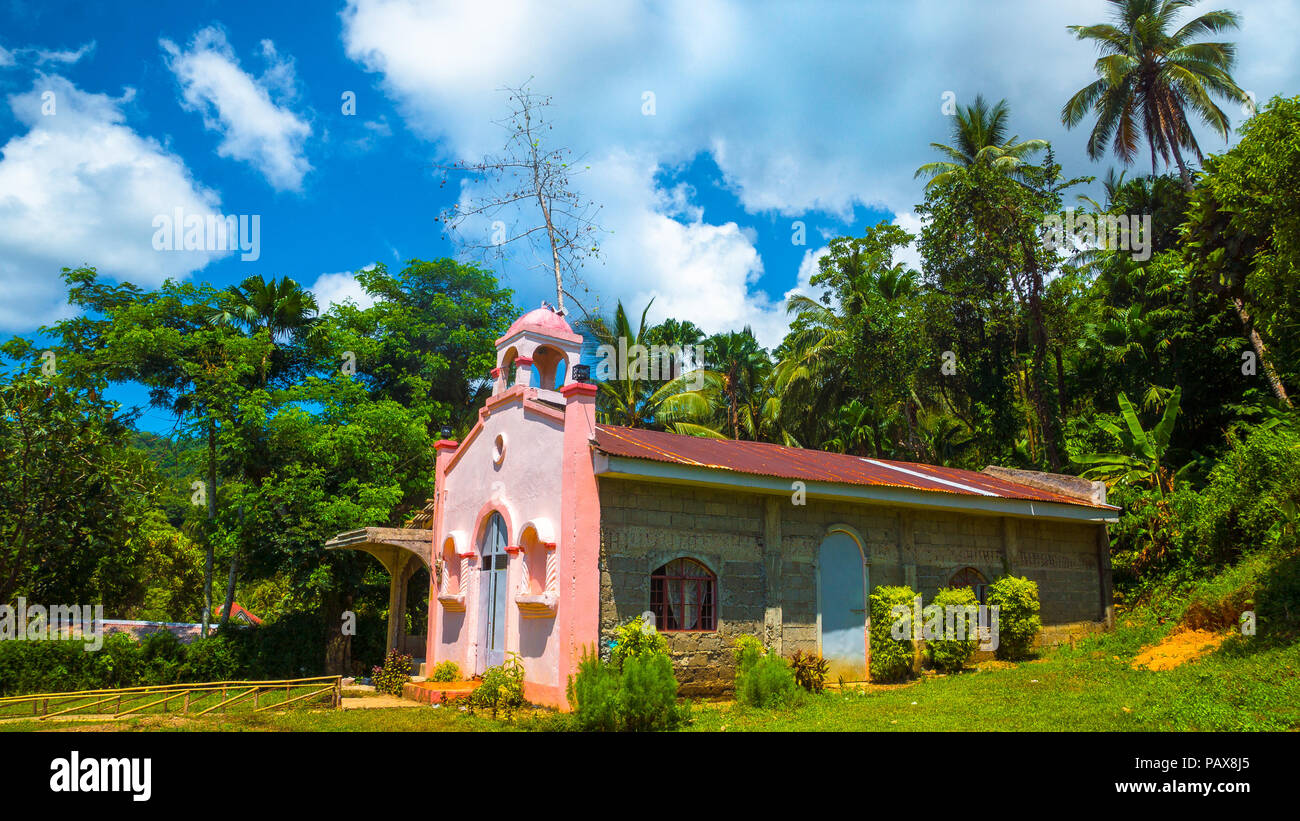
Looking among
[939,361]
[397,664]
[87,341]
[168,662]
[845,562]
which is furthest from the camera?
[939,361]

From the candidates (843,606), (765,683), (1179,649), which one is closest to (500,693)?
(765,683)

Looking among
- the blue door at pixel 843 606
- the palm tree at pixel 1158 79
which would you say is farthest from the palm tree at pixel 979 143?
the blue door at pixel 843 606

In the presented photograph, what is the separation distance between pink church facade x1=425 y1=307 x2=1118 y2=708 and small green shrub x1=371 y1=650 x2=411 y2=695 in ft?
1.92

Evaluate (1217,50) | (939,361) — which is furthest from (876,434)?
(1217,50)

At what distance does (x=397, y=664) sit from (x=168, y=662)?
290 inches

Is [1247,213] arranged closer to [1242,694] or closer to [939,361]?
[1242,694]

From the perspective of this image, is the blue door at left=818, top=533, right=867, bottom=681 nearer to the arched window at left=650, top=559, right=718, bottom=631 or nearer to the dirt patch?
the arched window at left=650, top=559, right=718, bottom=631

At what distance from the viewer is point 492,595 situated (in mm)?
15195

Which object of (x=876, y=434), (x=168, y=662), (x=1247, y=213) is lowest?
(x=168, y=662)

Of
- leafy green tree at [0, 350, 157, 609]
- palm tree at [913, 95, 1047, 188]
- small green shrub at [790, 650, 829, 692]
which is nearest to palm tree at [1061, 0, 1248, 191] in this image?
palm tree at [913, 95, 1047, 188]

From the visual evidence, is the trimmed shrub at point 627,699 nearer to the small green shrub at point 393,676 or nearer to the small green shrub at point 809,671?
the small green shrub at point 809,671

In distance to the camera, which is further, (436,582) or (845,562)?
(436,582)

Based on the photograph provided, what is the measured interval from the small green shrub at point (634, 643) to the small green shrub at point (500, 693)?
1816 millimetres
